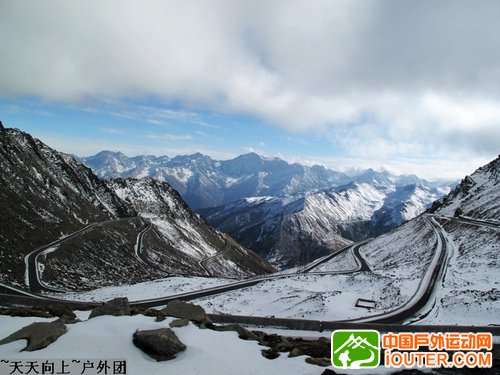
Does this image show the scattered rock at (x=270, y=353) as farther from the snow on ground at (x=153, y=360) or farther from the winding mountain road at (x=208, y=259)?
the winding mountain road at (x=208, y=259)

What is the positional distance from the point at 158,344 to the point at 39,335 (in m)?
6.57

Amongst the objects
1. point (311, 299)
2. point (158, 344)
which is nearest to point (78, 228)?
point (311, 299)

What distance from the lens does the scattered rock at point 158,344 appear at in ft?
60.2

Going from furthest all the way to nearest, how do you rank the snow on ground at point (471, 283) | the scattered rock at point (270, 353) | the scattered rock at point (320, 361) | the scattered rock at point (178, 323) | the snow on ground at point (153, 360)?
the snow on ground at point (471, 283) → the scattered rock at point (178, 323) → the scattered rock at point (270, 353) → the scattered rock at point (320, 361) → the snow on ground at point (153, 360)

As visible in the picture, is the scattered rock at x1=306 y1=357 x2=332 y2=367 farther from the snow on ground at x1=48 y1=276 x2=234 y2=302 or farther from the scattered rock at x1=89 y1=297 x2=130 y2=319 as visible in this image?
the snow on ground at x1=48 y1=276 x2=234 y2=302

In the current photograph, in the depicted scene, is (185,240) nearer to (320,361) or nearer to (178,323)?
(178,323)

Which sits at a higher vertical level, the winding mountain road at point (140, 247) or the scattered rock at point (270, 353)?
the scattered rock at point (270, 353)

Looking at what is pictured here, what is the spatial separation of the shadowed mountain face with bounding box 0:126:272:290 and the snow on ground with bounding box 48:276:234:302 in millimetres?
13394

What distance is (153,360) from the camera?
18.0 m

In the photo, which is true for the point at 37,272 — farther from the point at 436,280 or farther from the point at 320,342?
the point at 436,280

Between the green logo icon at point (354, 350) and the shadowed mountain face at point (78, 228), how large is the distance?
63932 mm

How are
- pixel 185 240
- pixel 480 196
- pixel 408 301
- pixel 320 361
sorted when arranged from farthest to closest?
pixel 185 240, pixel 480 196, pixel 408 301, pixel 320 361

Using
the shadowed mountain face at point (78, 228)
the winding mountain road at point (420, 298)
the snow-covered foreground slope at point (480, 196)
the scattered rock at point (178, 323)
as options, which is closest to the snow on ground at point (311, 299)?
the winding mountain road at point (420, 298)

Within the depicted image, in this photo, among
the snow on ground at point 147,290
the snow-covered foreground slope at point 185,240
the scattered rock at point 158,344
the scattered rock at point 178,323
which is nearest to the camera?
the scattered rock at point 158,344
